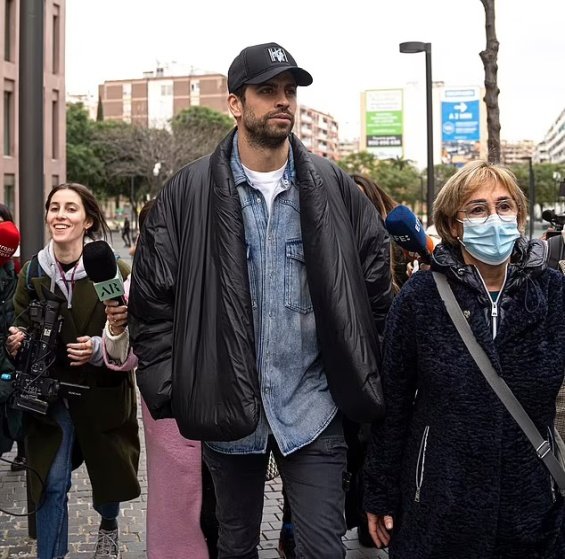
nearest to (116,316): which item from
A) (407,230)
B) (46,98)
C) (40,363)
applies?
(40,363)

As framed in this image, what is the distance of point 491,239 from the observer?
116 inches

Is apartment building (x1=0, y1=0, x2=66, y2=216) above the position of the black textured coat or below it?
above

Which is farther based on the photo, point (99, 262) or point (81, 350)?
point (81, 350)

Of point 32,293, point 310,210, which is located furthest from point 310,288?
point 32,293

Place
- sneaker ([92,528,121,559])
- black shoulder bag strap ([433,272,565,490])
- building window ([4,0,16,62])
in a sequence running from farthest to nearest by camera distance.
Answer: building window ([4,0,16,62]), sneaker ([92,528,121,559]), black shoulder bag strap ([433,272,565,490])

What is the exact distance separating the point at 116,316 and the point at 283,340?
3.43 ft

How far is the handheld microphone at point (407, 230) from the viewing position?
329 centimetres

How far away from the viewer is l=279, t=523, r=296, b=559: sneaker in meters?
4.87

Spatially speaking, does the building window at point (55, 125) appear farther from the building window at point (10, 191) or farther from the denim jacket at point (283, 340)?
the denim jacket at point (283, 340)

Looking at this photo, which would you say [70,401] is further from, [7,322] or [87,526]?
[87,526]

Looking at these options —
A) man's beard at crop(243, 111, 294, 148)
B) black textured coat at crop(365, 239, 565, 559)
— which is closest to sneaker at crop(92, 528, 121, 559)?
→ black textured coat at crop(365, 239, 565, 559)

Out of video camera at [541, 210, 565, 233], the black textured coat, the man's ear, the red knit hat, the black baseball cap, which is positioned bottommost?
the black textured coat

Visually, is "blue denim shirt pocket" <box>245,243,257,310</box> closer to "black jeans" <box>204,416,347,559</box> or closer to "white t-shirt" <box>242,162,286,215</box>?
"white t-shirt" <box>242,162,286,215</box>

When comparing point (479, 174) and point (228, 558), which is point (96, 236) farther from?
point (479, 174)
